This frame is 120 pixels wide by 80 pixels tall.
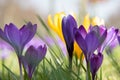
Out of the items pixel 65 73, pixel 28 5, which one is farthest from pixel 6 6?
pixel 65 73

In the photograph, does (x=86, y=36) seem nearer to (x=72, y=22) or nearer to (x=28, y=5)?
(x=72, y=22)

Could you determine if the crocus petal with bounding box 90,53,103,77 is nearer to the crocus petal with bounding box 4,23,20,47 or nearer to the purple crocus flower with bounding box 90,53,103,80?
the purple crocus flower with bounding box 90,53,103,80

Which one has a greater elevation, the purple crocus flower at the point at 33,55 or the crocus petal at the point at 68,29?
the crocus petal at the point at 68,29

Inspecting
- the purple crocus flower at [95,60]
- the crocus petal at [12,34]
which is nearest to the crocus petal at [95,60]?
the purple crocus flower at [95,60]

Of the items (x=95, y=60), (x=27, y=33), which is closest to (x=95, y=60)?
(x=95, y=60)

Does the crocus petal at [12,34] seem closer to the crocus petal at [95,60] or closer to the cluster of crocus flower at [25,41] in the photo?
the cluster of crocus flower at [25,41]

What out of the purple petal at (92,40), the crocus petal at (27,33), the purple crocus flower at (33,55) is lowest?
the purple crocus flower at (33,55)

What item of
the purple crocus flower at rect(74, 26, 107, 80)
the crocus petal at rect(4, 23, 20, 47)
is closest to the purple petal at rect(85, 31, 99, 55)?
the purple crocus flower at rect(74, 26, 107, 80)
